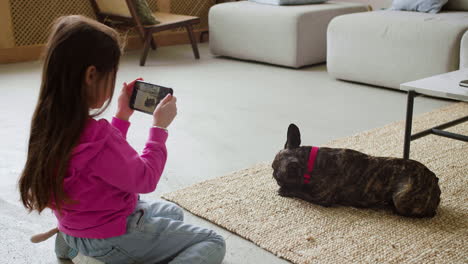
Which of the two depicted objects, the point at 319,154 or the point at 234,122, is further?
the point at 234,122

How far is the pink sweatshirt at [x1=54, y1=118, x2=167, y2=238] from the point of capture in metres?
1.24

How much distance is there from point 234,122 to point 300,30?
1.43 m

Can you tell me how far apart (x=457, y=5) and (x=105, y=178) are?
3.29m

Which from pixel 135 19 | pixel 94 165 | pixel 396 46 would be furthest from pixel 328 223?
pixel 135 19

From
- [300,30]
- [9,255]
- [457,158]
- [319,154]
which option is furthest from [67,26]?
[300,30]

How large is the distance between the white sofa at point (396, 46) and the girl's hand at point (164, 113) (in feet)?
7.37

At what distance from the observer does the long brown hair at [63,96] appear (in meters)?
1.18

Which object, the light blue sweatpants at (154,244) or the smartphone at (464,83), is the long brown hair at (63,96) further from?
the smartphone at (464,83)

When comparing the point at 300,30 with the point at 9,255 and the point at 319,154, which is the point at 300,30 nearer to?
the point at 319,154

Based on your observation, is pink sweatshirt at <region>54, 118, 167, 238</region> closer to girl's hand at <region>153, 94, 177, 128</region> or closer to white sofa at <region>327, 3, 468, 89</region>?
girl's hand at <region>153, 94, 177, 128</region>

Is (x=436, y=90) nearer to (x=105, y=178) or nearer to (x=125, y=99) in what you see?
(x=125, y=99)

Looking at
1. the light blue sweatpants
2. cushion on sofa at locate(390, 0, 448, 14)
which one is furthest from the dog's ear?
cushion on sofa at locate(390, 0, 448, 14)

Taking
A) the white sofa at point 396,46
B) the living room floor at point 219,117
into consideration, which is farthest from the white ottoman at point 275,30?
the white sofa at point 396,46

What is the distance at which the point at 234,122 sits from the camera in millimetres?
2920
